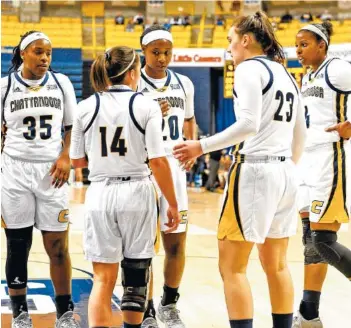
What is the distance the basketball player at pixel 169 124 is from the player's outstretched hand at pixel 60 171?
622mm

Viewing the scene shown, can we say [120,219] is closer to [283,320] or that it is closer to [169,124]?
[283,320]

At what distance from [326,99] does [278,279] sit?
1278mm

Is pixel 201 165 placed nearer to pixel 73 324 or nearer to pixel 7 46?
pixel 7 46

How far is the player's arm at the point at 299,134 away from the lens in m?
4.02

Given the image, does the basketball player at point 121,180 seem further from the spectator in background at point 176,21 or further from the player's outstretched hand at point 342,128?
the spectator in background at point 176,21

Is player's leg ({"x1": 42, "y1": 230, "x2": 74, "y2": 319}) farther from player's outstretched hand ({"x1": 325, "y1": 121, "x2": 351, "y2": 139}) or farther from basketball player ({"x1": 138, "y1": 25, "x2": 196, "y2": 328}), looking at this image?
player's outstretched hand ({"x1": 325, "y1": 121, "x2": 351, "y2": 139})

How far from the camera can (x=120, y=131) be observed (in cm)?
373

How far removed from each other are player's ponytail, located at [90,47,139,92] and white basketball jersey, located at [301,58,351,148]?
140 cm

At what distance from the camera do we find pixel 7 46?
2044 cm

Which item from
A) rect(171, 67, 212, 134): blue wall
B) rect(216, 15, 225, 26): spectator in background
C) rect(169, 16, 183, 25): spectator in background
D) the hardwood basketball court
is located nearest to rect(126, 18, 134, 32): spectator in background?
rect(169, 16, 183, 25): spectator in background

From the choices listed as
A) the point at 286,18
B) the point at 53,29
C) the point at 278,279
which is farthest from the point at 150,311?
the point at 286,18

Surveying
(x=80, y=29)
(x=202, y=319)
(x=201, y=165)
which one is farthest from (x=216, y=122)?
(x=202, y=319)

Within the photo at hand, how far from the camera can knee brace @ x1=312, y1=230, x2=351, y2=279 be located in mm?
4516

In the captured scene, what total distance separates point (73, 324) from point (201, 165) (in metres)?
14.6
